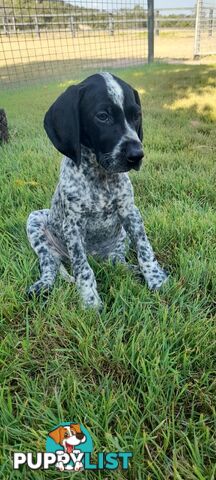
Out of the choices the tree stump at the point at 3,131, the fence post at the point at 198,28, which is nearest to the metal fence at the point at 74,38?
the fence post at the point at 198,28

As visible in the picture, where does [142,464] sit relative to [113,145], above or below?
below

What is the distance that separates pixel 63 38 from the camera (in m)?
12.1

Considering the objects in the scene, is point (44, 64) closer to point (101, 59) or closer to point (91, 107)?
point (101, 59)

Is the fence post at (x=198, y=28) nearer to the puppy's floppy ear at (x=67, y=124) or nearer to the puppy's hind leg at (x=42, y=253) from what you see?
the puppy's hind leg at (x=42, y=253)

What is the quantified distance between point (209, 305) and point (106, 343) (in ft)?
2.21

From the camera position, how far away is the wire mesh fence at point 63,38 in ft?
34.0

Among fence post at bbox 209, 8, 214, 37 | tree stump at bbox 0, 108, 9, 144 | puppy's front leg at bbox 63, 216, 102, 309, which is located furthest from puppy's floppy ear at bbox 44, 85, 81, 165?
fence post at bbox 209, 8, 214, 37

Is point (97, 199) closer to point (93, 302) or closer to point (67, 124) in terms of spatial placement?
point (67, 124)

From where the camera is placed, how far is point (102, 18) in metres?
12.5

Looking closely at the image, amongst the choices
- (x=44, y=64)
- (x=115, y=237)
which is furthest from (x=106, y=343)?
(x=44, y=64)

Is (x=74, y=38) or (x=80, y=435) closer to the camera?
(x=80, y=435)

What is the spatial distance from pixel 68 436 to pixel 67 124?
4.87 ft

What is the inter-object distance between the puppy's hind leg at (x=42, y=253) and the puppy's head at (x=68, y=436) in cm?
89

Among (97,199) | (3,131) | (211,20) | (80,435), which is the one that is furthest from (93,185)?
(211,20)
